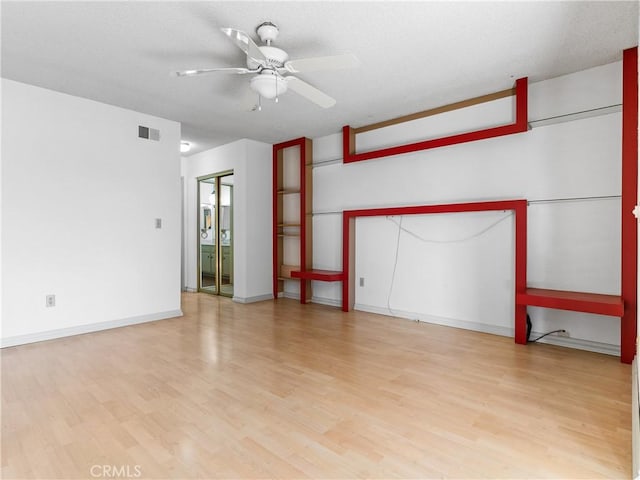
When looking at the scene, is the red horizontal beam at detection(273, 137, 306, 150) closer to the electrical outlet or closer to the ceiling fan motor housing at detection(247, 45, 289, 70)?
the ceiling fan motor housing at detection(247, 45, 289, 70)

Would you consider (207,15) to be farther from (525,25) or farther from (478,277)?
(478,277)

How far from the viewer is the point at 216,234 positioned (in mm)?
6613

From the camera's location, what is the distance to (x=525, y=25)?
2.63 meters

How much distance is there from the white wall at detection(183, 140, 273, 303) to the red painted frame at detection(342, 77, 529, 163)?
1.65m

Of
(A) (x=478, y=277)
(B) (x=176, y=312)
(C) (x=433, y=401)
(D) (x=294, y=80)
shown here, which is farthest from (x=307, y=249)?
(C) (x=433, y=401)

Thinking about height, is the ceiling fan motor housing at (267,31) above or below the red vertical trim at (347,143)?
above

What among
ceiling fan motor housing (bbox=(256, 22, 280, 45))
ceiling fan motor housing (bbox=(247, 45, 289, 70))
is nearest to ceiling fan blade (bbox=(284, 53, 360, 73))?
ceiling fan motor housing (bbox=(247, 45, 289, 70))

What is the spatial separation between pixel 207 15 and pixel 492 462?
10.9ft

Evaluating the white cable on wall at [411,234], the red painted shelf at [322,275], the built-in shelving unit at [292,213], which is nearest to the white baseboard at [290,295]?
the built-in shelving unit at [292,213]

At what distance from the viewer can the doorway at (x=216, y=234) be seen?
21.4 ft

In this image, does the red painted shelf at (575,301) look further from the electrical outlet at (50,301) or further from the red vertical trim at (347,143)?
the electrical outlet at (50,301)

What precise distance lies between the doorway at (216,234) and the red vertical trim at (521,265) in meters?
4.61

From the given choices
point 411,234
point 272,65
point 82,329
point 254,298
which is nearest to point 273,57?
point 272,65

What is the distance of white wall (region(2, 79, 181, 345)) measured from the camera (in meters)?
3.57
